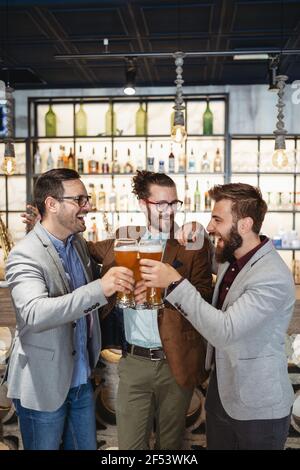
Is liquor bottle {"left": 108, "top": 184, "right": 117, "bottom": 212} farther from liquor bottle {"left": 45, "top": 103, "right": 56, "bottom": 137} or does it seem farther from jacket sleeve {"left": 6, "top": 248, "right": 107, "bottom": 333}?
jacket sleeve {"left": 6, "top": 248, "right": 107, "bottom": 333}

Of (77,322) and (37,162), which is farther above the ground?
(37,162)

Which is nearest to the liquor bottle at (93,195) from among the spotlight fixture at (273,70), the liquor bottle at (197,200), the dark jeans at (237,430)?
the liquor bottle at (197,200)

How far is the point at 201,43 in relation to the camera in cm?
451

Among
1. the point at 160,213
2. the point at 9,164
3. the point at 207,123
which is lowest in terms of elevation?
the point at 160,213

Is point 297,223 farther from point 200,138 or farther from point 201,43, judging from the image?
point 201,43

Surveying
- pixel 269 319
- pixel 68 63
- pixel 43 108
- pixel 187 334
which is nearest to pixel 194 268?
pixel 187 334

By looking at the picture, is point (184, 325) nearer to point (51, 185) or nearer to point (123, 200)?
point (51, 185)

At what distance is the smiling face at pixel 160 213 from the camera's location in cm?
204

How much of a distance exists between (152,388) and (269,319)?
59cm

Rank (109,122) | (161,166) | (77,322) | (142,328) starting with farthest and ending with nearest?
(109,122)
(161,166)
(142,328)
(77,322)

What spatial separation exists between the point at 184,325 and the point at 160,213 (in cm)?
49

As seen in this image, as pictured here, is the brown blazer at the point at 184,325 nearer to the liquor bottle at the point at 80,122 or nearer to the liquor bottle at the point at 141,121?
the liquor bottle at the point at 141,121

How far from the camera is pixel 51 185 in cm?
177

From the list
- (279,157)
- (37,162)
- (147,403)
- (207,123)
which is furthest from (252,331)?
(37,162)
